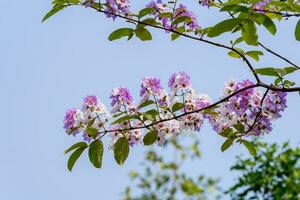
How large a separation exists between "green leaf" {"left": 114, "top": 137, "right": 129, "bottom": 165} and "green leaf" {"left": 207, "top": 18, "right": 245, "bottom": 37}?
30.3 inches

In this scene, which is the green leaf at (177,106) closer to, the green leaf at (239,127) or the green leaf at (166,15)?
the green leaf at (239,127)

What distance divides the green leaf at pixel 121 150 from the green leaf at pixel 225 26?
30.3 inches

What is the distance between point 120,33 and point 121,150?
18.2 inches

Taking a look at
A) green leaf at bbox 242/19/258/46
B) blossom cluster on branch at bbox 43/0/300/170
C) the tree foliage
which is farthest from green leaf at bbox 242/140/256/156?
the tree foliage

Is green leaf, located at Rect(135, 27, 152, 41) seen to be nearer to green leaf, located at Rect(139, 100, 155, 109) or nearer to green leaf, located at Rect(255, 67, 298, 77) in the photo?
green leaf, located at Rect(139, 100, 155, 109)

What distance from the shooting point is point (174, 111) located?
2605 mm

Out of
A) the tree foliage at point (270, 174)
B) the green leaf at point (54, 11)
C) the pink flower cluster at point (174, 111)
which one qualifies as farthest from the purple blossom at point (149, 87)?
the tree foliage at point (270, 174)

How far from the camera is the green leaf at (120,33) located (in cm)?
249

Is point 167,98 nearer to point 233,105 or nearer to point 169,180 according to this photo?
point 233,105

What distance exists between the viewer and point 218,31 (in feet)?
6.31

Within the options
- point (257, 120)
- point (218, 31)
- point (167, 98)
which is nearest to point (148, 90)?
point (167, 98)

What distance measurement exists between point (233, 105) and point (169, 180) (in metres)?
9.47

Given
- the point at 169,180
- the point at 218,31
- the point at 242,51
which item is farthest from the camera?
the point at 169,180

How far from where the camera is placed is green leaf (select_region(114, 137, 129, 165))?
99.4 inches
